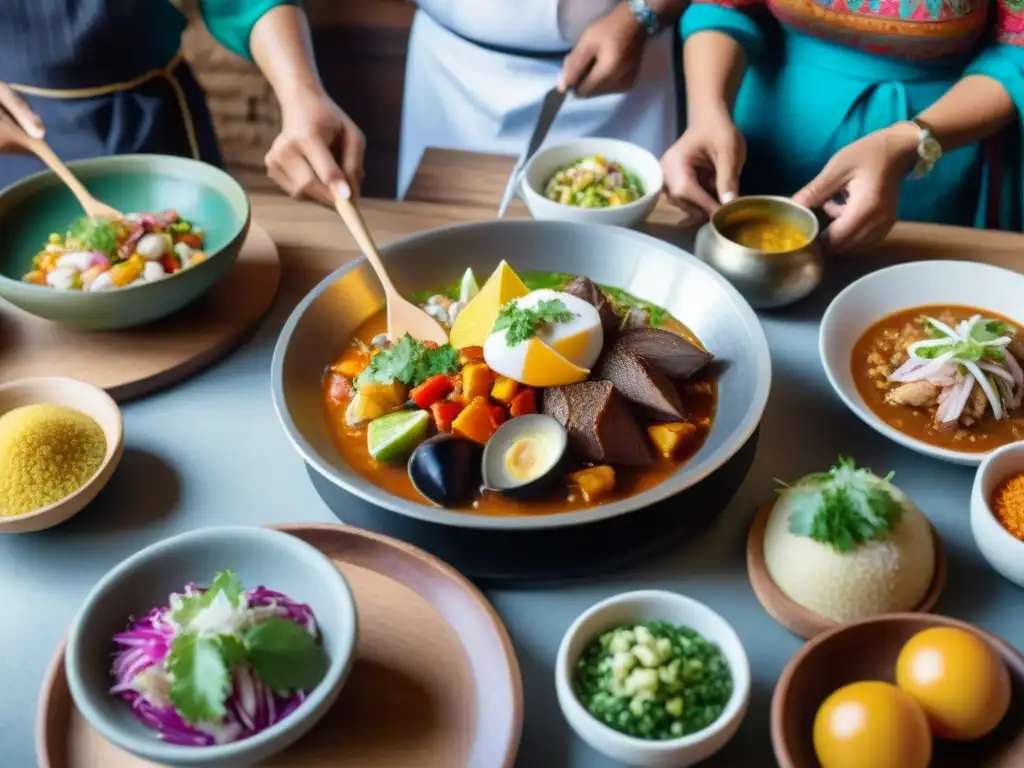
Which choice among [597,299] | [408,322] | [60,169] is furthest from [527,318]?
[60,169]

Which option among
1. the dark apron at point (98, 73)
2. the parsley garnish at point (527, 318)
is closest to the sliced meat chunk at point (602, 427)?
the parsley garnish at point (527, 318)

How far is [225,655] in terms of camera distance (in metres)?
0.97

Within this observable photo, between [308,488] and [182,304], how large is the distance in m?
0.52

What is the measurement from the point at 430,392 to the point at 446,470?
19 cm

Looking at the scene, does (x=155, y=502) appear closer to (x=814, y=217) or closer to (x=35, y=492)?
(x=35, y=492)

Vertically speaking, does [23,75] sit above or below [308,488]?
above

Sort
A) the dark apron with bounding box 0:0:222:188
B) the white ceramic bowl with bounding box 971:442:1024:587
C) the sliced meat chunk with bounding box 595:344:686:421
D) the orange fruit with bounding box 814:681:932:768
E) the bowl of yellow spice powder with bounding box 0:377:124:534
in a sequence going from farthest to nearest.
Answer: the dark apron with bounding box 0:0:222:188 < the sliced meat chunk with bounding box 595:344:686:421 < the bowl of yellow spice powder with bounding box 0:377:124:534 < the white ceramic bowl with bounding box 971:442:1024:587 < the orange fruit with bounding box 814:681:932:768

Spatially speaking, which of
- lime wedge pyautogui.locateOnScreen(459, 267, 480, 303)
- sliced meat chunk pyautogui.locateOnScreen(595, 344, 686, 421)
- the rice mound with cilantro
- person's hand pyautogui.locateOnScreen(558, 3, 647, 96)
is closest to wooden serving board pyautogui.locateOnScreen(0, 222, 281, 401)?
lime wedge pyautogui.locateOnScreen(459, 267, 480, 303)

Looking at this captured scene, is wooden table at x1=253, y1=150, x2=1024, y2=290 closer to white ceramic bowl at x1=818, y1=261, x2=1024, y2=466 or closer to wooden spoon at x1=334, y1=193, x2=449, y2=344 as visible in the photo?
white ceramic bowl at x1=818, y1=261, x2=1024, y2=466

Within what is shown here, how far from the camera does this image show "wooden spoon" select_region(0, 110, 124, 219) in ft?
6.01

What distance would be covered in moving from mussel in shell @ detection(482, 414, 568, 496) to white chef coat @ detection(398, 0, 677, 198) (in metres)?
1.40

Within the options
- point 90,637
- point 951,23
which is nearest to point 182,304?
point 90,637

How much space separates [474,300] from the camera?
63.3 inches

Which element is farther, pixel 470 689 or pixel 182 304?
pixel 182 304
